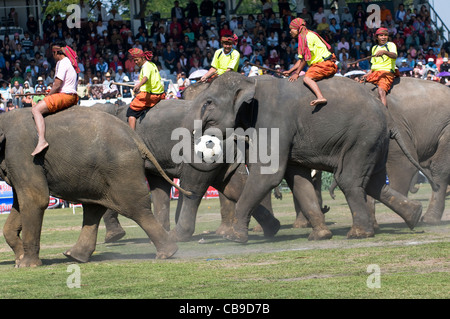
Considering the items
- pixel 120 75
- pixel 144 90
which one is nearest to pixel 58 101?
pixel 144 90

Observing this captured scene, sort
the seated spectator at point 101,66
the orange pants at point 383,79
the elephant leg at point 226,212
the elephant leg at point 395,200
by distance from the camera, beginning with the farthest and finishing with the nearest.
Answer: the seated spectator at point 101,66 < the elephant leg at point 226,212 < the orange pants at point 383,79 < the elephant leg at point 395,200

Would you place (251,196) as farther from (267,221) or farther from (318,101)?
(318,101)

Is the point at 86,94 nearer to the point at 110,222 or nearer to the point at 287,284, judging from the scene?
the point at 110,222

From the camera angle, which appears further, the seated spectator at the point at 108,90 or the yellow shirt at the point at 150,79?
the seated spectator at the point at 108,90

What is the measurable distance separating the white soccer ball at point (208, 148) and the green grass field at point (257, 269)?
4.36 ft

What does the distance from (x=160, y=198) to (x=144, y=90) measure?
1.82 meters

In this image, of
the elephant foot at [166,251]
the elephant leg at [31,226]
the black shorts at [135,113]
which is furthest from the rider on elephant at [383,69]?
the elephant leg at [31,226]

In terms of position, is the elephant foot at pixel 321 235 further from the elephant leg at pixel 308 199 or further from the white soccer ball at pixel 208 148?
the white soccer ball at pixel 208 148

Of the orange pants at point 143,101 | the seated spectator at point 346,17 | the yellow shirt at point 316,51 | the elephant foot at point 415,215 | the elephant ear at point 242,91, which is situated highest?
the yellow shirt at point 316,51

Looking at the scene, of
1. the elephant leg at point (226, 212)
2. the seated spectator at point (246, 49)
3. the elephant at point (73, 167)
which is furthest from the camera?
the seated spectator at point (246, 49)

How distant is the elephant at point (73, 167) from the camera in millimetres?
11461

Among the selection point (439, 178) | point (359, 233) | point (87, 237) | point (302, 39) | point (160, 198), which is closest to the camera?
point (87, 237)

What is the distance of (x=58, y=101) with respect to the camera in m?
11.7

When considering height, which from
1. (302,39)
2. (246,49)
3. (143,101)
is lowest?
(246,49)
